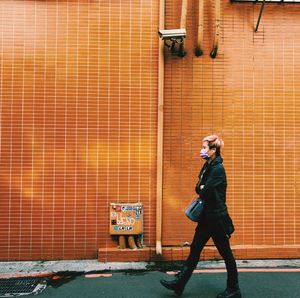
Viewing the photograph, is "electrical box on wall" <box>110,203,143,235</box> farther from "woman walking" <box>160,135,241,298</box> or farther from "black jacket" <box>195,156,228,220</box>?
"black jacket" <box>195,156,228,220</box>

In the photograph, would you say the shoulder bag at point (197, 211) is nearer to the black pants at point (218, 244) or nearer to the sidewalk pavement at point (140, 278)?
the black pants at point (218, 244)

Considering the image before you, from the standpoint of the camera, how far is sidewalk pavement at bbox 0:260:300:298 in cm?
425

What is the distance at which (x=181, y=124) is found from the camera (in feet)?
18.7

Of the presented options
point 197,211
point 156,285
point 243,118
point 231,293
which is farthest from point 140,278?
point 243,118

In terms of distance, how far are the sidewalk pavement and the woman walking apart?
0.94 feet

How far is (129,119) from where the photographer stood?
221 inches

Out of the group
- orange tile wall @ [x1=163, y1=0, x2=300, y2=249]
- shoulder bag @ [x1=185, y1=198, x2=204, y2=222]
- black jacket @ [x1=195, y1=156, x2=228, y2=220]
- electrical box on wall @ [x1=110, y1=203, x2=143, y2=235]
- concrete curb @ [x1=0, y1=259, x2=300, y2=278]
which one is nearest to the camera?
black jacket @ [x1=195, y1=156, x2=228, y2=220]

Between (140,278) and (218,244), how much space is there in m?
1.33

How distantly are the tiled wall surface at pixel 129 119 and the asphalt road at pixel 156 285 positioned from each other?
2.81 feet

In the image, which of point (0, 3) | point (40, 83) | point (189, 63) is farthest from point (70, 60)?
point (189, 63)

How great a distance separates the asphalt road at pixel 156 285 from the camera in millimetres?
4207

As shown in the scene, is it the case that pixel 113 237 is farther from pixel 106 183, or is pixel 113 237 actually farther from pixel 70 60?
pixel 70 60

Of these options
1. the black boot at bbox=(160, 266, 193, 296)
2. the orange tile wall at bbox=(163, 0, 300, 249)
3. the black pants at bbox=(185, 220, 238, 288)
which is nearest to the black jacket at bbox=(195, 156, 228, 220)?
the black pants at bbox=(185, 220, 238, 288)

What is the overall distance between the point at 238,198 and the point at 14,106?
4.03m
